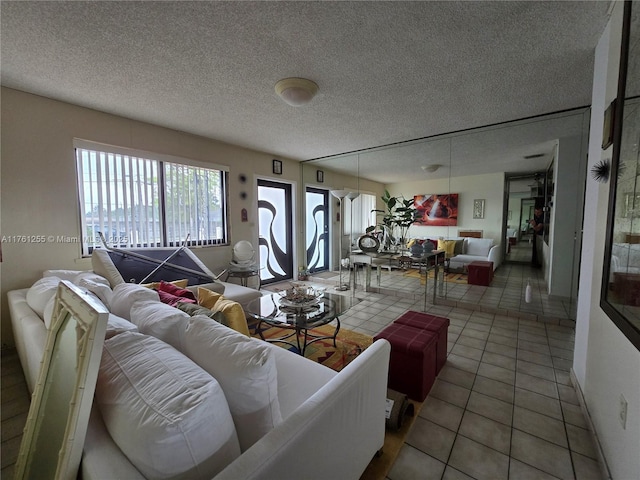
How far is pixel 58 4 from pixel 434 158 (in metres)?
4.13

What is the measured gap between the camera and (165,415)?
25.4 inches

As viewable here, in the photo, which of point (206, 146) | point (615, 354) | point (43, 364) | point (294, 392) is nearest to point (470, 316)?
point (615, 354)

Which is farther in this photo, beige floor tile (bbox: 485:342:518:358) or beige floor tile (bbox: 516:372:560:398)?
beige floor tile (bbox: 485:342:518:358)

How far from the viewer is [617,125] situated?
4.28 feet

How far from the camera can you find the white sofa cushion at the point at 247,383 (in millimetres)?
839

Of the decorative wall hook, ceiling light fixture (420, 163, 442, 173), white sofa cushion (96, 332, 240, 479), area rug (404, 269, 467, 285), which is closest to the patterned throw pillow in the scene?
area rug (404, 269, 467, 285)

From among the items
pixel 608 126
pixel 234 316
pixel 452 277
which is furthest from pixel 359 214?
pixel 234 316

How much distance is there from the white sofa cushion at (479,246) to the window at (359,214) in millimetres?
1571

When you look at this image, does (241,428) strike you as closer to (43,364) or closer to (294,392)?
(294,392)

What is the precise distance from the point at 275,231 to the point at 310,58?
3467 millimetres

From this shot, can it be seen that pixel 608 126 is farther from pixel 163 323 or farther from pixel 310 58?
pixel 163 323

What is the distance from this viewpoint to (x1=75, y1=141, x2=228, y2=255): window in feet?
9.50

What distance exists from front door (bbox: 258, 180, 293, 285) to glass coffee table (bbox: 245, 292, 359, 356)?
2.28 meters

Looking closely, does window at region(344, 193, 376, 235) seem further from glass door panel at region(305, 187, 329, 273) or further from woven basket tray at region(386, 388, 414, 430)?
woven basket tray at region(386, 388, 414, 430)
